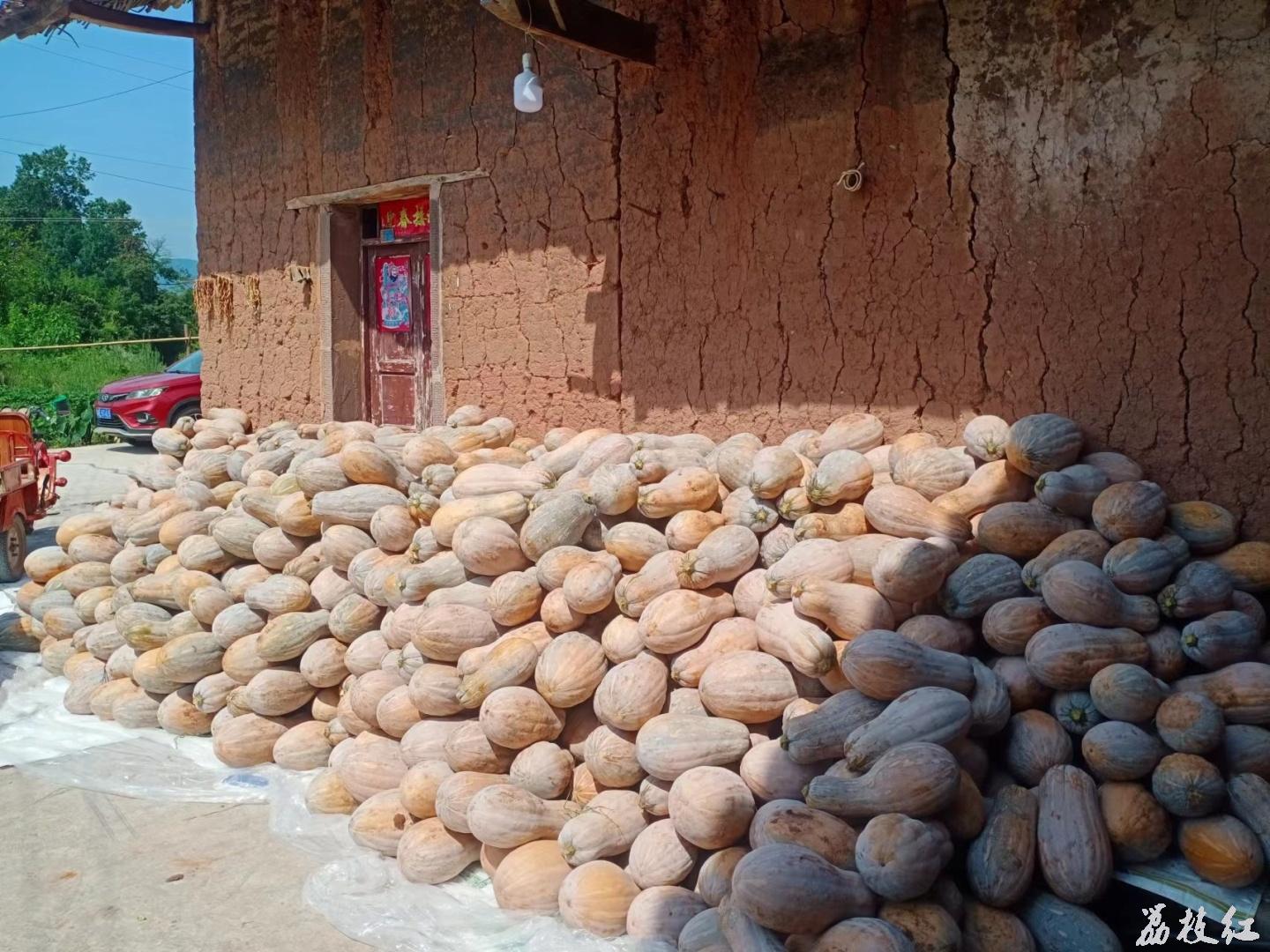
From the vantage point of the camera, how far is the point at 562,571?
4.45 m

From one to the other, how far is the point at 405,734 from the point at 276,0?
265 inches

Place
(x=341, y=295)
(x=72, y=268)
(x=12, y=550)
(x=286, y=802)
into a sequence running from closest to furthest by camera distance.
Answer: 1. (x=286, y=802)
2. (x=341, y=295)
3. (x=12, y=550)
4. (x=72, y=268)

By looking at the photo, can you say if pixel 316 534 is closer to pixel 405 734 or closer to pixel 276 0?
pixel 405 734

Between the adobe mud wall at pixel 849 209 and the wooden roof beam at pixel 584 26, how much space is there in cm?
21

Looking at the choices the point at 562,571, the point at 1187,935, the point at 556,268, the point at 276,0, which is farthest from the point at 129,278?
the point at 1187,935

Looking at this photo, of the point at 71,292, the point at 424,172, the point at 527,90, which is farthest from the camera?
the point at 71,292

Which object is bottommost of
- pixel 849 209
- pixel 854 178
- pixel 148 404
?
pixel 148 404

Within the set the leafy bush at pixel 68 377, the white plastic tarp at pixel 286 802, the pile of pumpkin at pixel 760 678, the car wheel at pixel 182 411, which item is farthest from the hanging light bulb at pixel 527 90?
the leafy bush at pixel 68 377

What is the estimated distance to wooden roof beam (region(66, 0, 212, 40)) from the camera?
8398 millimetres

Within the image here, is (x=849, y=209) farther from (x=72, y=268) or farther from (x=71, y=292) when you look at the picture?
(x=72, y=268)

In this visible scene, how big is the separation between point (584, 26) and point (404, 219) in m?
3.23

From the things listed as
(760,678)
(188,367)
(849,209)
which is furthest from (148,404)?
(760,678)

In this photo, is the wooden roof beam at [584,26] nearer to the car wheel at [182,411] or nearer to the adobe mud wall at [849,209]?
the adobe mud wall at [849,209]

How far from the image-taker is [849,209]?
534 centimetres
